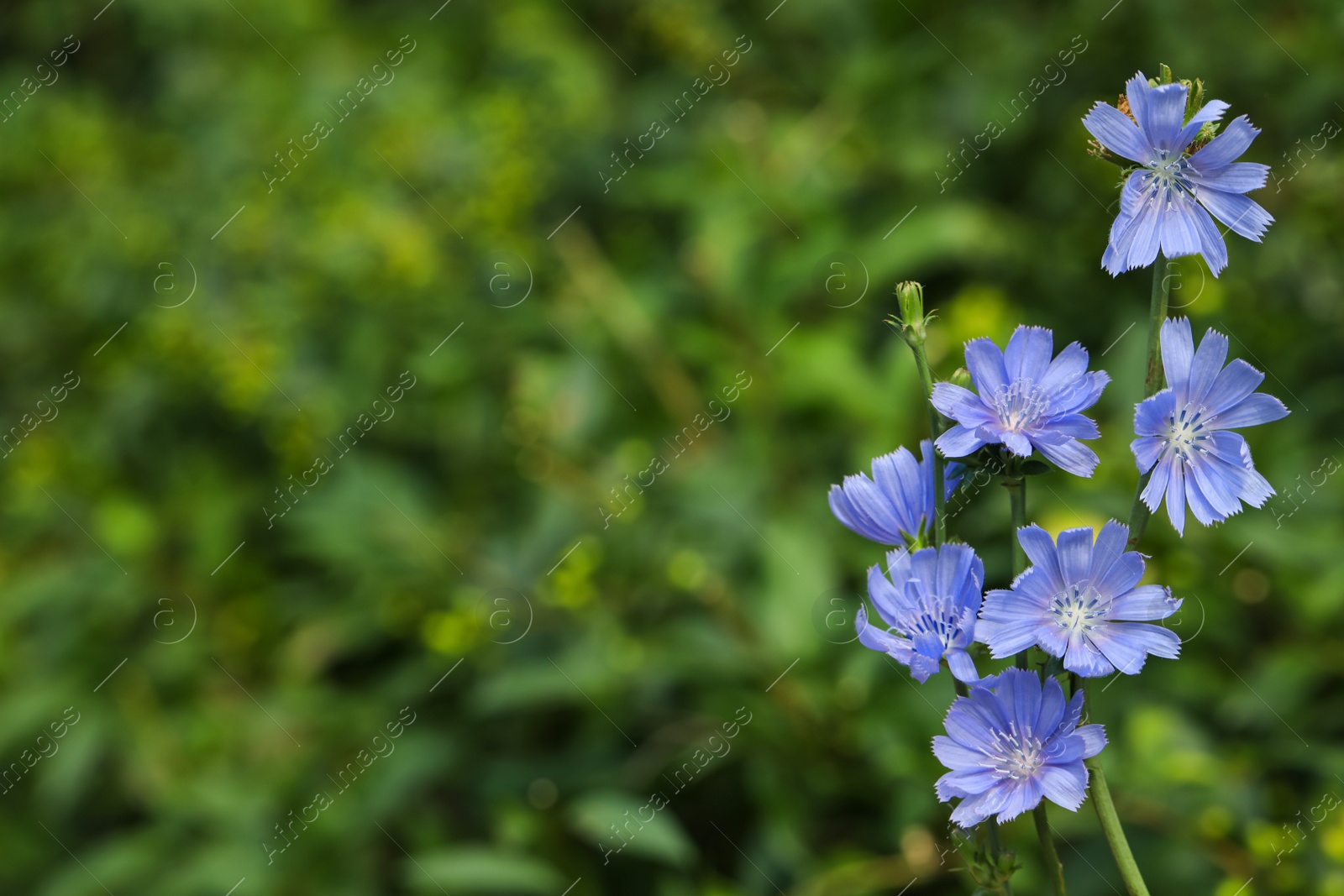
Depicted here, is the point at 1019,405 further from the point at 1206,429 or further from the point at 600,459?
the point at 600,459

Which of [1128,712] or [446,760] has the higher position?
[446,760]

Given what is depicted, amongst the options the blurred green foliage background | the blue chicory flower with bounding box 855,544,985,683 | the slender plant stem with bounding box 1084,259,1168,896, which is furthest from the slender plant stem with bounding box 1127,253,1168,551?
the blurred green foliage background

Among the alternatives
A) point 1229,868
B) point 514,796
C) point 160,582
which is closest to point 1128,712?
point 1229,868

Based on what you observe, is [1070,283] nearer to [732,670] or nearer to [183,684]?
[732,670]

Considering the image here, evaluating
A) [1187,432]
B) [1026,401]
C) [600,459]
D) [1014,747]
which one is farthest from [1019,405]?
[600,459]

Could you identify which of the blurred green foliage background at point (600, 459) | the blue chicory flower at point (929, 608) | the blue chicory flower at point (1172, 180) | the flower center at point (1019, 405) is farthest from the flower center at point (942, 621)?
the blurred green foliage background at point (600, 459)

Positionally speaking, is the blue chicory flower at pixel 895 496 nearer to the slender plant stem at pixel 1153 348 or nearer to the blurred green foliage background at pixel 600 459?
the slender plant stem at pixel 1153 348

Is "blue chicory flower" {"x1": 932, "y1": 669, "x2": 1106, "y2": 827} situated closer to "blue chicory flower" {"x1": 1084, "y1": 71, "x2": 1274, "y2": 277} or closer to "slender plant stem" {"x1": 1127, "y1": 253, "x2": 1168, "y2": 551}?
"slender plant stem" {"x1": 1127, "y1": 253, "x2": 1168, "y2": 551}
